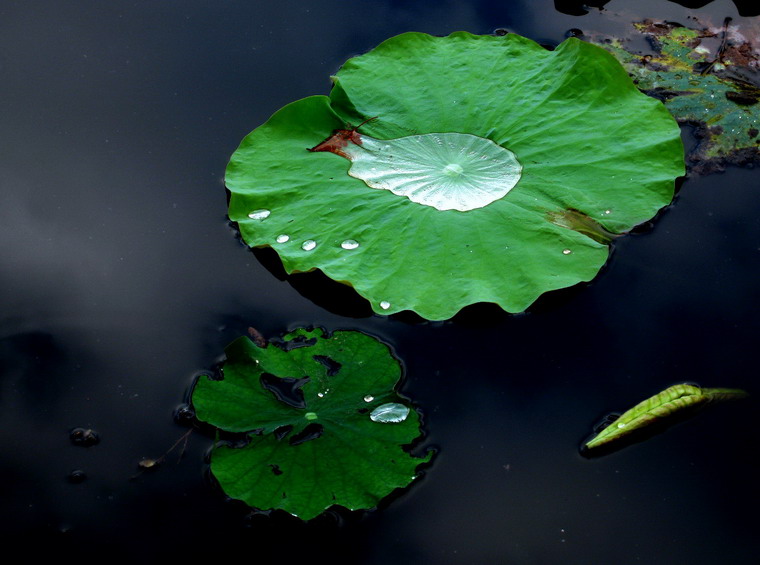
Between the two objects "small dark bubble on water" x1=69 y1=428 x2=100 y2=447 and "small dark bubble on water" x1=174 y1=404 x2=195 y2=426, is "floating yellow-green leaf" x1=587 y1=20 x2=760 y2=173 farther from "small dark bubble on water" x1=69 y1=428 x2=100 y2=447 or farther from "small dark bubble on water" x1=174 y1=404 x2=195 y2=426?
"small dark bubble on water" x1=69 y1=428 x2=100 y2=447

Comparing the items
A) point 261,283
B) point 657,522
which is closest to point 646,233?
point 657,522

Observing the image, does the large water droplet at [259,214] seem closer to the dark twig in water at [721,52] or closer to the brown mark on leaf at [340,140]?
the brown mark on leaf at [340,140]

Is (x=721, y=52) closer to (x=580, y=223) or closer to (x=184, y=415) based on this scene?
(x=580, y=223)

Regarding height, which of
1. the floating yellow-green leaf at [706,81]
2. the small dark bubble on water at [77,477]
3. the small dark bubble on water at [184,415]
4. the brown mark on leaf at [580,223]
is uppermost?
the floating yellow-green leaf at [706,81]

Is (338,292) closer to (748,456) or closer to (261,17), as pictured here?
(748,456)

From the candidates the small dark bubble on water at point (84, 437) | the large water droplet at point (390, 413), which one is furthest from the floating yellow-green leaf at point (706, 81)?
the small dark bubble on water at point (84, 437)

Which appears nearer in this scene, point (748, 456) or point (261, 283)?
point (748, 456)

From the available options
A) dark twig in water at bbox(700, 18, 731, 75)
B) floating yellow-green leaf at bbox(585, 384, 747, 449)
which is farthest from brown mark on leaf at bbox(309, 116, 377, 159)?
dark twig in water at bbox(700, 18, 731, 75)
